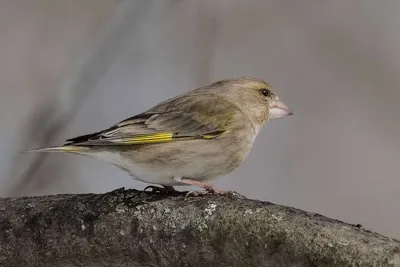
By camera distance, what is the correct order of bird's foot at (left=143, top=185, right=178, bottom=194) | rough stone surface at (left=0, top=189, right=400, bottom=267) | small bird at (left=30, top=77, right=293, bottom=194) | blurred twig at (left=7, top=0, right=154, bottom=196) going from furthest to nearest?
blurred twig at (left=7, top=0, right=154, bottom=196), small bird at (left=30, top=77, right=293, bottom=194), bird's foot at (left=143, top=185, right=178, bottom=194), rough stone surface at (left=0, top=189, right=400, bottom=267)

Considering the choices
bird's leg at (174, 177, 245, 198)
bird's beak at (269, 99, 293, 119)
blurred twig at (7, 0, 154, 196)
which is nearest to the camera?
bird's leg at (174, 177, 245, 198)

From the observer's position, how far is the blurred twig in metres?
3.95

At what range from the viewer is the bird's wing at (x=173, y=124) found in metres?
3.23

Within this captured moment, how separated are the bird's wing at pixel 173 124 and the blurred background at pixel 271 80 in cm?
171

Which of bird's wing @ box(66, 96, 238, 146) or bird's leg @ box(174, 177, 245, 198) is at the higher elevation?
bird's wing @ box(66, 96, 238, 146)

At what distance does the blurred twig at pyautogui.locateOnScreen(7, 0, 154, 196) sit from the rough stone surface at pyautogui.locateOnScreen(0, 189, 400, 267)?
1.21 meters

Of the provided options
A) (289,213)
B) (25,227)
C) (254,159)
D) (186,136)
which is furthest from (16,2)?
(289,213)

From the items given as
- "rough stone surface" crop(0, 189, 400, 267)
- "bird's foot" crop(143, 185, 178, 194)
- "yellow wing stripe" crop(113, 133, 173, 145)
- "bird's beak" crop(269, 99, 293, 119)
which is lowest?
"rough stone surface" crop(0, 189, 400, 267)

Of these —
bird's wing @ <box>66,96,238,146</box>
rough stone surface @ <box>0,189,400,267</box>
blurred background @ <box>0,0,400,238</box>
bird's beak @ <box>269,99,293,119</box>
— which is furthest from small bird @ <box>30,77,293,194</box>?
blurred background @ <box>0,0,400,238</box>

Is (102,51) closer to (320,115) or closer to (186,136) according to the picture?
(186,136)

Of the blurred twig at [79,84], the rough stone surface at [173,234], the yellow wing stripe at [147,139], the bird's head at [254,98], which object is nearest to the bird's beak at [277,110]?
the bird's head at [254,98]

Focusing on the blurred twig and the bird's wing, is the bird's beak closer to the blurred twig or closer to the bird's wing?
the bird's wing

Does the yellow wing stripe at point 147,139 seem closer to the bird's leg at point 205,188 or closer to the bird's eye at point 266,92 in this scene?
the bird's leg at point 205,188

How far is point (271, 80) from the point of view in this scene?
20.1 ft
